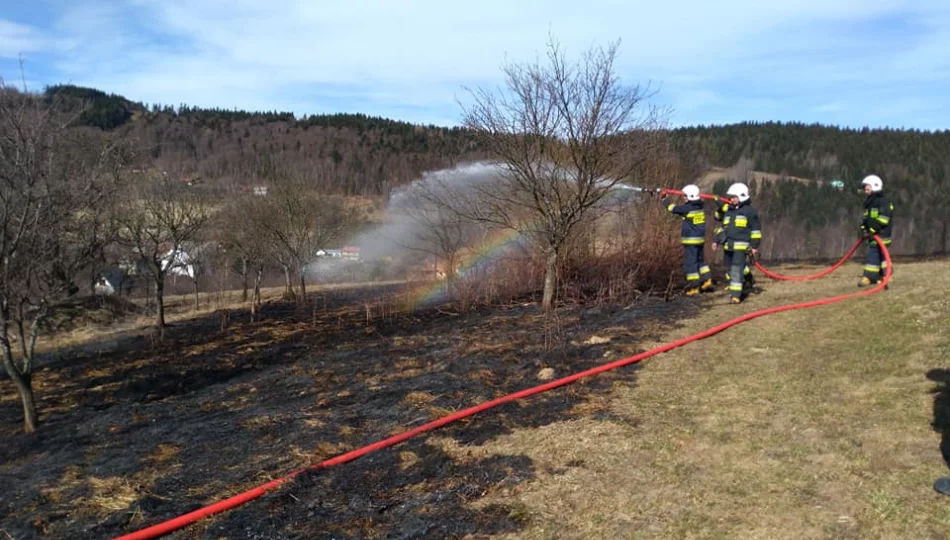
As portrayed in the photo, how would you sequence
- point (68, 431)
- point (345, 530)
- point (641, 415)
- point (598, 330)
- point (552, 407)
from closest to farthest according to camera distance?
point (345, 530)
point (641, 415)
point (552, 407)
point (68, 431)
point (598, 330)

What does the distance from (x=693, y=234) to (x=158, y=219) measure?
43.6ft

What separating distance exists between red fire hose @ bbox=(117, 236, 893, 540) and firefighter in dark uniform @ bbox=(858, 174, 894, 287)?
0.21 meters

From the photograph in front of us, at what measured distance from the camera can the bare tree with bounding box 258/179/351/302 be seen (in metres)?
18.4

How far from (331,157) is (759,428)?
10239 cm

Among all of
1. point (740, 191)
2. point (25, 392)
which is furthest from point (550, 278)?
point (25, 392)

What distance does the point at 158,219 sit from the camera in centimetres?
1592

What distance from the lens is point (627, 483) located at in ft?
14.6

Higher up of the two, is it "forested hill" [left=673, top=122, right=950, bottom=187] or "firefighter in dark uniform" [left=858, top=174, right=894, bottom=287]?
"forested hill" [left=673, top=122, right=950, bottom=187]

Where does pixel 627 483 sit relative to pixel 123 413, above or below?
above

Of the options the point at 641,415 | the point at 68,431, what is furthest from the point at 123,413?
the point at 641,415

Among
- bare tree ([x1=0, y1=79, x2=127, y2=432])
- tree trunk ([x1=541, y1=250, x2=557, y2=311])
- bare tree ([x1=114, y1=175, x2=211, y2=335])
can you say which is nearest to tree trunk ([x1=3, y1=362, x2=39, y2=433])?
bare tree ([x1=0, y1=79, x2=127, y2=432])

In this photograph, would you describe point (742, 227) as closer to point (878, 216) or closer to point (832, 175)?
point (878, 216)

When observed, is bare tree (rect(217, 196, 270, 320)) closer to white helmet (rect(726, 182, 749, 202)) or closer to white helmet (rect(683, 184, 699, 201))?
white helmet (rect(683, 184, 699, 201))

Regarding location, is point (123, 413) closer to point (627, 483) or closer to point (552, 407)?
point (552, 407)
